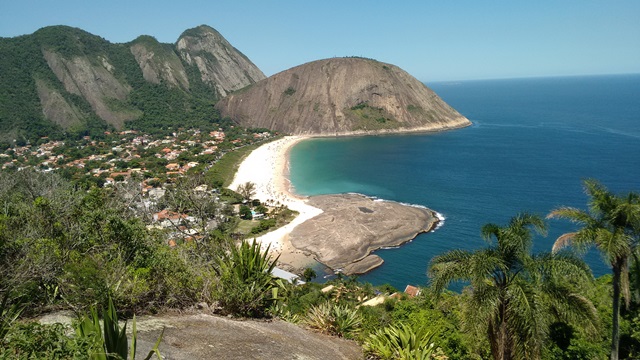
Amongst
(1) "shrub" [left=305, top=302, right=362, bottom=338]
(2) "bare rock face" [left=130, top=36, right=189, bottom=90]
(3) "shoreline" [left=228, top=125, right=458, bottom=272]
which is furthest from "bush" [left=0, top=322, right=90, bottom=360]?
(2) "bare rock face" [left=130, top=36, right=189, bottom=90]

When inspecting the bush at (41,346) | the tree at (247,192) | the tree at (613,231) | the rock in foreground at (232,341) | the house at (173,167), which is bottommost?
the tree at (247,192)

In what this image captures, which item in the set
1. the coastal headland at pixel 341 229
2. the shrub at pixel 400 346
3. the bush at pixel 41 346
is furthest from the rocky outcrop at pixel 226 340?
the coastal headland at pixel 341 229

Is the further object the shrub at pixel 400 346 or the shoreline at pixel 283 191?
the shoreline at pixel 283 191

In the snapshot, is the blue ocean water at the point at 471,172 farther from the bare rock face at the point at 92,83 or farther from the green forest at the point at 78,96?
the bare rock face at the point at 92,83

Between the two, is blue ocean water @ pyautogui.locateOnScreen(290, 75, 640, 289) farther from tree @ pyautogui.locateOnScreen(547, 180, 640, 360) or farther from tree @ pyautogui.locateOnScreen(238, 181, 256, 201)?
tree @ pyautogui.locateOnScreen(547, 180, 640, 360)

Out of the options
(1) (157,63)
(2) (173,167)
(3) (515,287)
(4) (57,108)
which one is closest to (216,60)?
(1) (157,63)

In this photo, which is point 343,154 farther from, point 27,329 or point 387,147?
point 27,329

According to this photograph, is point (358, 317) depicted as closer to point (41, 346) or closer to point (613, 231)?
point (613, 231)
